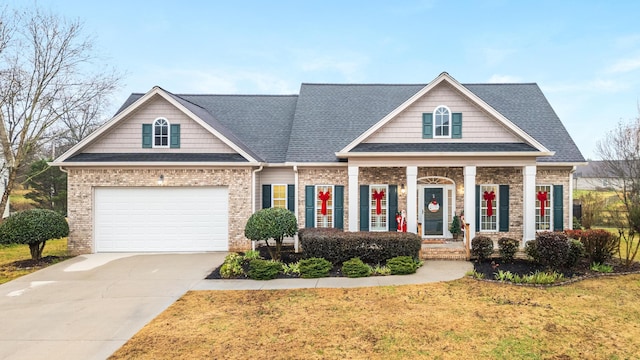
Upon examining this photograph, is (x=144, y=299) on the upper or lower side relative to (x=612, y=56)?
lower

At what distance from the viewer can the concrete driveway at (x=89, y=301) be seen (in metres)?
5.67

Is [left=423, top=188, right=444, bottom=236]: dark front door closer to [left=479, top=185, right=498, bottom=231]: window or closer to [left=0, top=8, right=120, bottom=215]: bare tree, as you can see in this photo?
[left=479, top=185, right=498, bottom=231]: window

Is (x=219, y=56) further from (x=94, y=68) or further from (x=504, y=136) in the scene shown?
(x=504, y=136)

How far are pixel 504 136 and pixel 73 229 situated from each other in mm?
16557

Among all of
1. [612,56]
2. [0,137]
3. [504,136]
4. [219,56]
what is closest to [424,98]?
[504,136]

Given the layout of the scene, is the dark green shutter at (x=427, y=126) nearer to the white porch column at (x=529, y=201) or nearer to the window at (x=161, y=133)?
the white porch column at (x=529, y=201)

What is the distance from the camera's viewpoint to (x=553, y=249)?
31.8 ft

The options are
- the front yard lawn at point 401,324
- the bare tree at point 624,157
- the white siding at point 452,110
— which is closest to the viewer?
the front yard lawn at point 401,324

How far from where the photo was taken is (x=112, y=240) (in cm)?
1296

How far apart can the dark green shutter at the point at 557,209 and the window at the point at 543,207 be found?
0.14m

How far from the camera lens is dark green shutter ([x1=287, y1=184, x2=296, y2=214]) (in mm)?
14219

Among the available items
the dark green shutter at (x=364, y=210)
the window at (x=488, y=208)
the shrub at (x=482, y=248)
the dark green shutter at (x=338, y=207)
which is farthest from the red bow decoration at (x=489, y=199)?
the dark green shutter at (x=338, y=207)

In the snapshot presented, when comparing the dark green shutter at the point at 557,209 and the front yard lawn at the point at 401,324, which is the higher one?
the dark green shutter at the point at 557,209

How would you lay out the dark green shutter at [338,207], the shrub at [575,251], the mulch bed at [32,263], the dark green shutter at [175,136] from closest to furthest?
1. the shrub at [575,251]
2. the mulch bed at [32,263]
3. the dark green shutter at [175,136]
4. the dark green shutter at [338,207]
